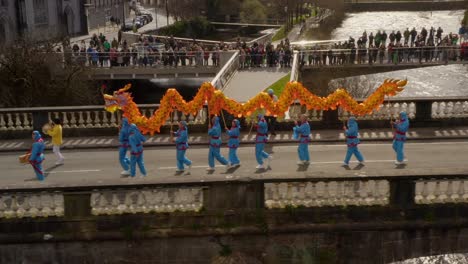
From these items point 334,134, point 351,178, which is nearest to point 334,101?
point 334,134

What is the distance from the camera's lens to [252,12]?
7200cm

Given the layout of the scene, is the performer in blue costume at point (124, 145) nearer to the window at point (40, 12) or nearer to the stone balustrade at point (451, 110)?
the stone balustrade at point (451, 110)

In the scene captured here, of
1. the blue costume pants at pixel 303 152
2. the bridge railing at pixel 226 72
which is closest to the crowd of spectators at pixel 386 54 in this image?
the bridge railing at pixel 226 72

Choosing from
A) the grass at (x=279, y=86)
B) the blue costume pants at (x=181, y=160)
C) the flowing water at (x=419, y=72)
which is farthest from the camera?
the flowing water at (x=419, y=72)

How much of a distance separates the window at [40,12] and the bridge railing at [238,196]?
45114 millimetres

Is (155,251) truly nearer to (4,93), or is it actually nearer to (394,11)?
(4,93)

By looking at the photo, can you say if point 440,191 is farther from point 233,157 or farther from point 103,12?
point 103,12

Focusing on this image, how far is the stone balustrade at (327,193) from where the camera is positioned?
10969mm

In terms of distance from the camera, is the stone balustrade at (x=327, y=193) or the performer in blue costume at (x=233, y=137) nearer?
the stone balustrade at (x=327, y=193)

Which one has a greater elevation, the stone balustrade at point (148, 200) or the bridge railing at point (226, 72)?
the bridge railing at point (226, 72)

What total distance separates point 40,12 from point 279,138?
1598 inches

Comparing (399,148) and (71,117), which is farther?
(71,117)

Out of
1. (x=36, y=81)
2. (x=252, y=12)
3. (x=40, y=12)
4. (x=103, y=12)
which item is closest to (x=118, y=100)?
(x=36, y=81)

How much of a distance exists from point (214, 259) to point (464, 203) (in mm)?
4338
